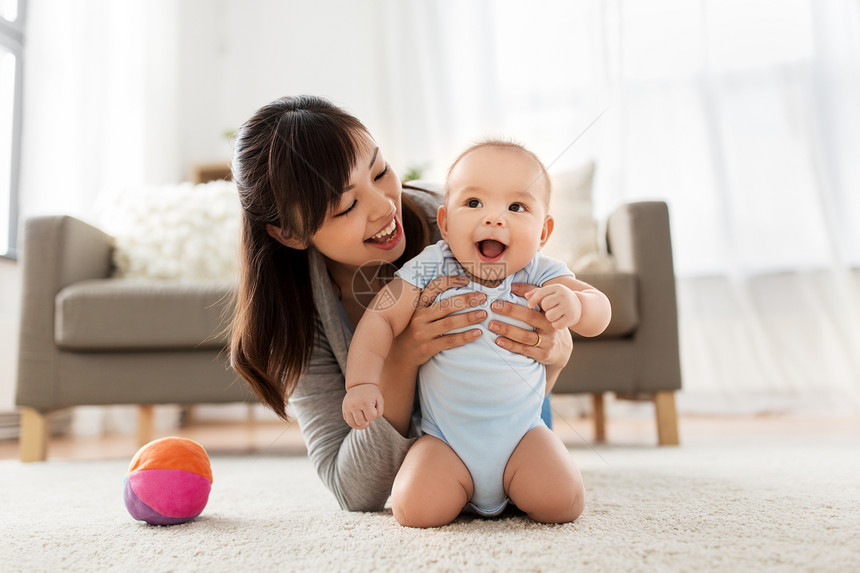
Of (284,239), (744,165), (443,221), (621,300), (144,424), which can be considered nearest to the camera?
(443,221)

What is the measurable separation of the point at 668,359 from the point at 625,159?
1.16 meters

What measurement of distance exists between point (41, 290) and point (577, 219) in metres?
1.36

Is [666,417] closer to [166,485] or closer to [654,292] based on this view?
[654,292]

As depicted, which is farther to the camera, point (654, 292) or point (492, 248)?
point (654, 292)

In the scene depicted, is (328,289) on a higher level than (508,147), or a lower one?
lower

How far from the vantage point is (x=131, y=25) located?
258cm

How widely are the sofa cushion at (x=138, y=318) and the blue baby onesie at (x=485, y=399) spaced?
0.87 metres

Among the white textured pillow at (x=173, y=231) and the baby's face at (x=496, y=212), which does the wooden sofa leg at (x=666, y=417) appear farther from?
the white textured pillow at (x=173, y=231)

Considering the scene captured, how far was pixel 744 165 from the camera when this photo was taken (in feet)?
7.64

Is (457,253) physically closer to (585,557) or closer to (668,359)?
(585,557)

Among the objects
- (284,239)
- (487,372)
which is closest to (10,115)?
(284,239)

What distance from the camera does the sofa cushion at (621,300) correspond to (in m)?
1.41

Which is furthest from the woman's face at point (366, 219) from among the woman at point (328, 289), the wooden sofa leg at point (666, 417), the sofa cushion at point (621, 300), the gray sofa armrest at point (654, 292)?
the wooden sofa leg at point (666, 417)

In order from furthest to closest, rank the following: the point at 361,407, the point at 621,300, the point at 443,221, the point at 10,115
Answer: the point at 10,115
the point at 621,300
the point at 443,221
the point at 361,407
